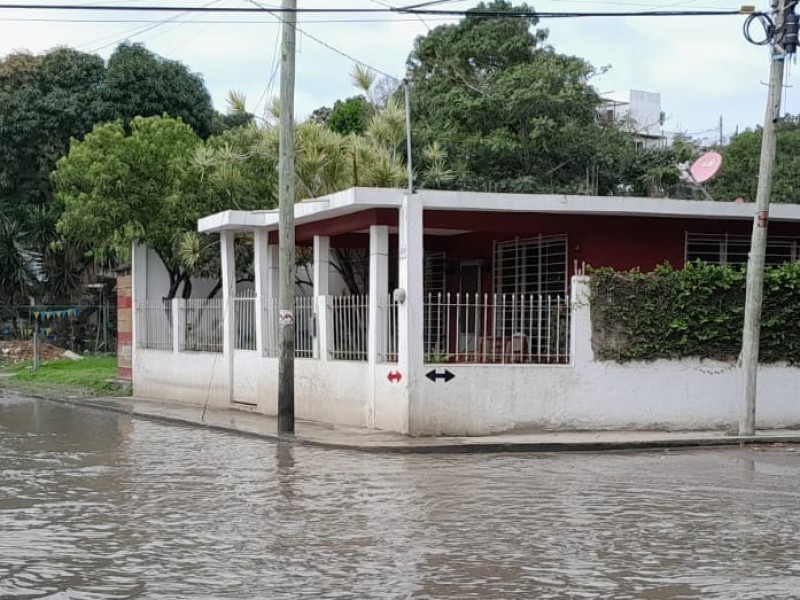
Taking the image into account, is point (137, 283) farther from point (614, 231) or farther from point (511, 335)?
point (614, 231)

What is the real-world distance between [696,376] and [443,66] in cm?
2187

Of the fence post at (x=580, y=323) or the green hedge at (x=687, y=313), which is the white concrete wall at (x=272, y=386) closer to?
the fence post at (x=580, y=323)

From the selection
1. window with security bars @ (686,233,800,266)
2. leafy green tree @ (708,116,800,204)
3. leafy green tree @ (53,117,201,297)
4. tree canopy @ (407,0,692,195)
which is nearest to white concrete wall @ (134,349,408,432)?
leafy green tree @ (53,117,201,297)

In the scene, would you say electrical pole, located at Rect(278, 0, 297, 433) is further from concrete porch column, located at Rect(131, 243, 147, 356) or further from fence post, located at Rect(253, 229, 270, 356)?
concrete porch column, located at Rect(131, 243, 147, 356)

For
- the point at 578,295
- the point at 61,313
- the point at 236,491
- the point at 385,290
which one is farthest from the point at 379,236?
the point at 61,313

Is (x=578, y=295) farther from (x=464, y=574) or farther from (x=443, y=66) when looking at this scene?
(x=443, y=66)

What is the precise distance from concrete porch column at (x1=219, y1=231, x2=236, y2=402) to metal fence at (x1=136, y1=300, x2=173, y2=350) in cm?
312

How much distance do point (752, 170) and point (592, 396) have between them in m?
30.3

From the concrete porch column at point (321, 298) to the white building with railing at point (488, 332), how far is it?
3cm

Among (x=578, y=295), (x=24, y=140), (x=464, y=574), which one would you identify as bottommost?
(x=464, y=574)

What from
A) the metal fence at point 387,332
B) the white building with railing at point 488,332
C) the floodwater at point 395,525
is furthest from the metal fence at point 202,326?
the floodwater at point 395,525

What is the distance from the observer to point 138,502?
1094cm

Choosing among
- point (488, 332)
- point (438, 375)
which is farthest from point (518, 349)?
point (438, 375)

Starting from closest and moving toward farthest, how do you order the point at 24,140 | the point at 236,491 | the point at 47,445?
the point at 236,491, the point at 47,445, the point at 24,140
